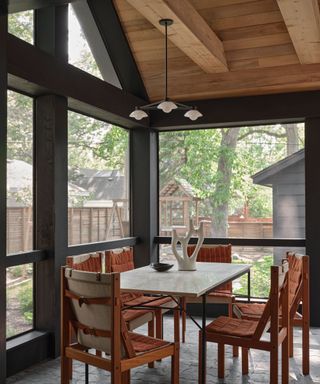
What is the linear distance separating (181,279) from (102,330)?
0.97m

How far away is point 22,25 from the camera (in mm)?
4023

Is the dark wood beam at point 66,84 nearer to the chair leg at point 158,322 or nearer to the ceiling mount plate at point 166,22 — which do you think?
the ceiling mount plate at point 166,22

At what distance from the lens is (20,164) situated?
407 centimetres

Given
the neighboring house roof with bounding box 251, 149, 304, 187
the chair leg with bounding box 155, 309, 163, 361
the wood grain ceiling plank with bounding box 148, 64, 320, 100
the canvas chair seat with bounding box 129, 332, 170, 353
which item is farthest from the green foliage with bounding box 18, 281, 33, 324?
the neighboring house roof with bounding box 251, 149, 304, 187

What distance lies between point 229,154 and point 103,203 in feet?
5.21

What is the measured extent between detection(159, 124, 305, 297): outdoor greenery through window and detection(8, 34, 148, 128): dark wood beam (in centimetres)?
87

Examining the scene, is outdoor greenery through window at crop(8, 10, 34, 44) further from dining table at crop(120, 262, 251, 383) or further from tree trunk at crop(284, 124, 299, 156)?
tree trunk at crop(284, 124, 299, 156)

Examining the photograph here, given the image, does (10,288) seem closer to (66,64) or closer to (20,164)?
(20,164)

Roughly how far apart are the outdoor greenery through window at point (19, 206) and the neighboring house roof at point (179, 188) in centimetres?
218

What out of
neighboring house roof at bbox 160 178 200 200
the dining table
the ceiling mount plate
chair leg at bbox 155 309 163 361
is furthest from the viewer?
neighboring house roof at bbox 160 178 200 200

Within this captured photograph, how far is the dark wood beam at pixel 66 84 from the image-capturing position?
11.9 feet

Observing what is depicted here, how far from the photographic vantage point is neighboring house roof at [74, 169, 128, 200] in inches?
194

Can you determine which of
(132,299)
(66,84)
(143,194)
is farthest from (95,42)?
(132,299)

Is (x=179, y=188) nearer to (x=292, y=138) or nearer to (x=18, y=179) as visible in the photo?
(x=292, y=138)
